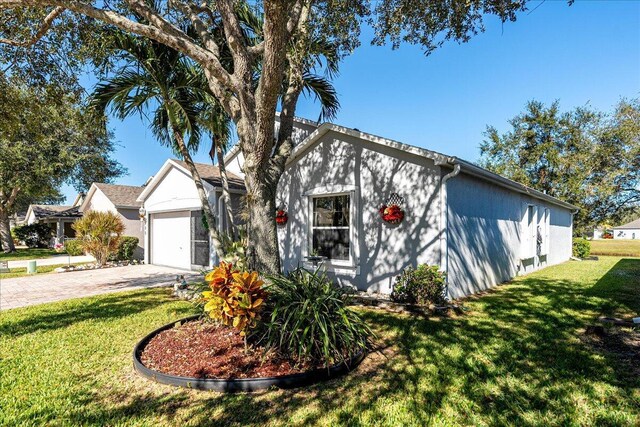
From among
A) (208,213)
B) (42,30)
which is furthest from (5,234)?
(208,213)

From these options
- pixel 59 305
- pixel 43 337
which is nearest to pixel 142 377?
pixel 43 337

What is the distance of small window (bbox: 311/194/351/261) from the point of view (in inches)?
344

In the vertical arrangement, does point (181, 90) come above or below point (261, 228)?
above

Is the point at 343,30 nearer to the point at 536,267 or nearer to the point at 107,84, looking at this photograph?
the point at 107,84

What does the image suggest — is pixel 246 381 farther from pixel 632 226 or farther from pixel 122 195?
pixel 632 226

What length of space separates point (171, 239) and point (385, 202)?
10575 millimetres

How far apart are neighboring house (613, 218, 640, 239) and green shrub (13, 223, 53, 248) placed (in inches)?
3283

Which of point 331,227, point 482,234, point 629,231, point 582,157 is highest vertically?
point 582,157

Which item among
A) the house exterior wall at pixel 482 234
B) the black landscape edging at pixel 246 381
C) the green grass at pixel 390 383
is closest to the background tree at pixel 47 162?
the green grass at pixel 390 383

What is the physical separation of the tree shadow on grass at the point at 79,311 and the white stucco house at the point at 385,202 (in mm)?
3711

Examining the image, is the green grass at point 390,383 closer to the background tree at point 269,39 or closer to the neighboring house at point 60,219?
the background tree at point 269,39

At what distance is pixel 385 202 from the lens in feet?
25.9

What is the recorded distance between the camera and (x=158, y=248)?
15156 mm

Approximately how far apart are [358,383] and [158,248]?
14.0 m
